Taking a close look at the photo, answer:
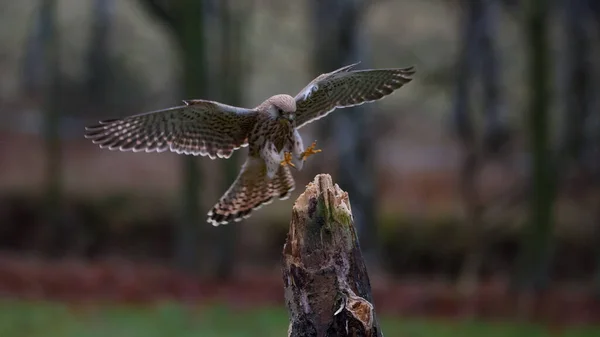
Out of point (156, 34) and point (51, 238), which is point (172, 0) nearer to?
point (51, 238)

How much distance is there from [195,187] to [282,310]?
3.29 m

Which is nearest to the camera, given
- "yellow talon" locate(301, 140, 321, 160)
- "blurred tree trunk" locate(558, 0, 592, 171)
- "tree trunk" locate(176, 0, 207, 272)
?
"yellow talon" locate(301, 140, 321, 160)

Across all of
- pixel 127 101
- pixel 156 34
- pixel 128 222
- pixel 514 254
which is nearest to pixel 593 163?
pixel 514 254

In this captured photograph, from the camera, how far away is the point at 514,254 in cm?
2219

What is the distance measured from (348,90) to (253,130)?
2.97 ft

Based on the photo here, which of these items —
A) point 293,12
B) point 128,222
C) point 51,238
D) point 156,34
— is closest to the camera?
point 51,238

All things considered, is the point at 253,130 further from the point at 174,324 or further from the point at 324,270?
the point at 174,324

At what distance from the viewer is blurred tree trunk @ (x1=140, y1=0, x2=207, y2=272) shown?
596 inches

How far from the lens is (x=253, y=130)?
6738 millimetres

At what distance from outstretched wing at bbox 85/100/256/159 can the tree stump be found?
1522mm

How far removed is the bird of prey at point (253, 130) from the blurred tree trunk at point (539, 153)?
7.14 meters

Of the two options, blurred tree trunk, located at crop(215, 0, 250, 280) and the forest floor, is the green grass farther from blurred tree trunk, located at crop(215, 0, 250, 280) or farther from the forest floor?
blurred tree trunk, located at crop(215, 0, 250, 280)

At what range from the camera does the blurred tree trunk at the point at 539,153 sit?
1372 centimetres

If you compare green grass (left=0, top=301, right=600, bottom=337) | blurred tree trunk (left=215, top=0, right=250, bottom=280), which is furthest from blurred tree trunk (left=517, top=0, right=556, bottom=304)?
blurred tree trunk (left=215, top=0, right=250, bottom=280)
